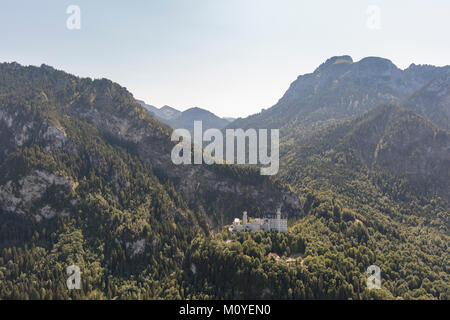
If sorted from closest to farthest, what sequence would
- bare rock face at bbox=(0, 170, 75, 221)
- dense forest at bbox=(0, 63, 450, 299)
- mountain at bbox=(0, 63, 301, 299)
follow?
1. dense forest at bbox=(0, 63, 450, 299)
2. mountain at bbox=(0, 63, 301, 299)
3. bare rock face at bbox=(0, 170, 75, 221)

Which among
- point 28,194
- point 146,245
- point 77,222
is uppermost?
point 28,194

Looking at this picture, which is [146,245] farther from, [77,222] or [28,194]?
[28,194]

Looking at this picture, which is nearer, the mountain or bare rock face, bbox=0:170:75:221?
the mountain

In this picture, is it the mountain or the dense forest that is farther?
the mountain

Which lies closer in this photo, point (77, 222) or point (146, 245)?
point (146, 245)

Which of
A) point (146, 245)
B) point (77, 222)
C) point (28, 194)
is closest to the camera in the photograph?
point (146, 245)

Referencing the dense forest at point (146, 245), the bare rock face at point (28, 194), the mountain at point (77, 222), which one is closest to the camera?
the dense forest at point (146, 245)

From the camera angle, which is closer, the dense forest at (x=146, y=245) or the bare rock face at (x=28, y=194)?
the dense forest at (x=146, y=245)

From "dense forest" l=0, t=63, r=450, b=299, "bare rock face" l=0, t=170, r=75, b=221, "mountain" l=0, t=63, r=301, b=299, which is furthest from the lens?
"bare rock face" l=0, t=170, r=75, b=221

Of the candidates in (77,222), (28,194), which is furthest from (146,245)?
(28,194)
